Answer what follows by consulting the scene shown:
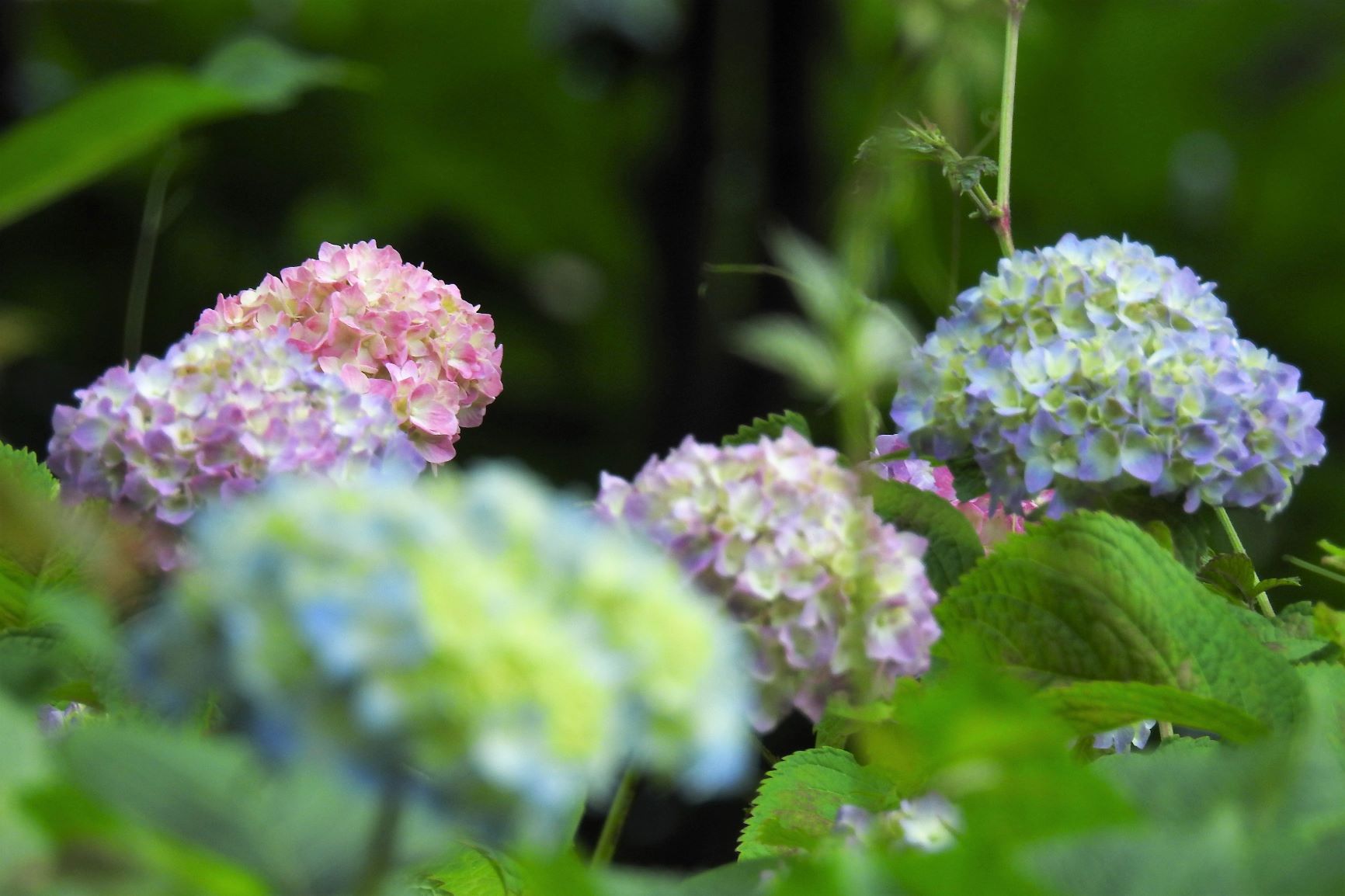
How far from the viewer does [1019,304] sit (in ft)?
2.68

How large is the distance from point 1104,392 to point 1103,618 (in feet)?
0.49

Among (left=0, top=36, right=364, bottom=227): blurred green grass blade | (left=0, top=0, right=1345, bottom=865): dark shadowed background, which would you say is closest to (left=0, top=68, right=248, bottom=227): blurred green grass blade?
(left=0, top=36, right=364, bottom=227): blurred green grass blade

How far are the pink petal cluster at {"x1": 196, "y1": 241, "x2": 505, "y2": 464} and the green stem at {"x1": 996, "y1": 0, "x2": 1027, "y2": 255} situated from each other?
0.98ft

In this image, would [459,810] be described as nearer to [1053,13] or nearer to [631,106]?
[1053,13]

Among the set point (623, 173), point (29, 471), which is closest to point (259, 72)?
point (29, 471)

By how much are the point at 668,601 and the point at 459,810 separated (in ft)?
0.24

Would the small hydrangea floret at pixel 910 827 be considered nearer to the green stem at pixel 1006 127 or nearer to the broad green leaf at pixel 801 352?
the broad green leaf at pixel 801 352

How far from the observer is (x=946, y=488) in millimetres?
959

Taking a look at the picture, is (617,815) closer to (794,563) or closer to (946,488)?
(794,563)

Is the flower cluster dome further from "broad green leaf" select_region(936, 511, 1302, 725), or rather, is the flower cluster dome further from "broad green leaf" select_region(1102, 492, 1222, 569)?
"broad green leaf" select_region(1102, 492, 1222, 569)

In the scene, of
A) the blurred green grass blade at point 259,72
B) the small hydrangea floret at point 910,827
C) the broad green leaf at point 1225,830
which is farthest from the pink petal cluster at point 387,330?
the broad green leaf at point 1225,830

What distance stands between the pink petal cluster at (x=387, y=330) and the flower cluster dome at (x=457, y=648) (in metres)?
0.42

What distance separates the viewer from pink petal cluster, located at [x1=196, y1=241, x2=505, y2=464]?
826mm

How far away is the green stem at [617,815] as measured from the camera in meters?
0.56
